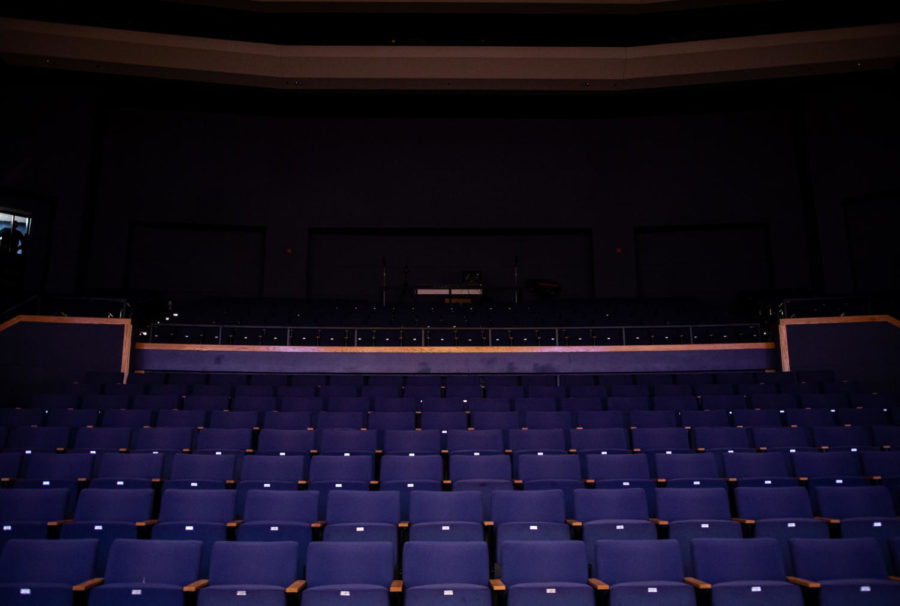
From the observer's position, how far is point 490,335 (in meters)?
9.24

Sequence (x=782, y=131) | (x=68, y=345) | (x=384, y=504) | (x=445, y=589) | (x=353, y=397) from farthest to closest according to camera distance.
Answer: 1. (x=782, y=131)
2. (x=68, y=345)
3. (x=353, y=397)
4. (x=384, y=504)
5. (x=445, y=589)

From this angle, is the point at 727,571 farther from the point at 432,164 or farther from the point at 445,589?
the point at 432,164

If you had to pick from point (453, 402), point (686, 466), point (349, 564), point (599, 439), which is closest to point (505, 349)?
point (453, 402)

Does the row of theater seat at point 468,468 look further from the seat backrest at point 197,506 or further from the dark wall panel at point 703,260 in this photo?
the dark wall panel at point 703,260

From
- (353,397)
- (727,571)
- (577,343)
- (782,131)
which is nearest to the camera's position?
(727,571)

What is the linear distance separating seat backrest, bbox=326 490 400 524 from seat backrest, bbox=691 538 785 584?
1.81 meters

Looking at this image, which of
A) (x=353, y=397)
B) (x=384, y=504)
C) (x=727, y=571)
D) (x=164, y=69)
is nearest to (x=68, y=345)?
(x=353, y=397)

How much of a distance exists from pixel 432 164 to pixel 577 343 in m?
5.98

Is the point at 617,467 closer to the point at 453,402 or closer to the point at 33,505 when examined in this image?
the point at 453,402

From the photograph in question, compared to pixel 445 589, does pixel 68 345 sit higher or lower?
higher

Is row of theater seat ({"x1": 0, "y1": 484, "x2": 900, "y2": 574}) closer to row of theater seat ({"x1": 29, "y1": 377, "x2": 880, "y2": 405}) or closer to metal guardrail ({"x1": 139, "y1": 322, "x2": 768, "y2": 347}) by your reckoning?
row of theater seat ({"x1": 29, "y1": 377, "x2": 880, "y2": 405})

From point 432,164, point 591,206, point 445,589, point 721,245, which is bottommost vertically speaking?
point 445,589

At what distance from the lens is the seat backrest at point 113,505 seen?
4117mm

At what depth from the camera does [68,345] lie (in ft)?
28.1
